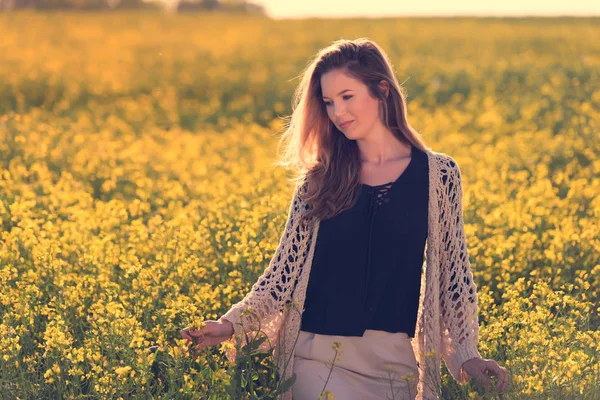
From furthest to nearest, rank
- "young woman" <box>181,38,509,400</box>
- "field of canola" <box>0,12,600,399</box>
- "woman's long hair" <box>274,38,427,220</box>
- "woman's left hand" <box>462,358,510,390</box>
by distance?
1. "field of canola" <box>0,12,600,399</box>
2. "woman's long hair" <box>274,38,427,220</box>
3. "young woman" <box>181,38,509,400</box>
4. "woman's left hand" <box>462,358,510,390</box>

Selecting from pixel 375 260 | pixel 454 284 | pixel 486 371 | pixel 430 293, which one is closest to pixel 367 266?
pixel 375 260

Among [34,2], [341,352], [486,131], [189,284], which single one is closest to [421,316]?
[341,352]

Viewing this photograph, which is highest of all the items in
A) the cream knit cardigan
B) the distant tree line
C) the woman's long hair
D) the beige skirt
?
the distant tree line

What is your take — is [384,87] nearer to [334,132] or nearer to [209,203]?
[334,132]

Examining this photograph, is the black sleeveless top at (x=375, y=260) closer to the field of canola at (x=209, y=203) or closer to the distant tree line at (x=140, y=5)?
the field of canola at (x=209, y=203)

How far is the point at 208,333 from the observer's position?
385cm

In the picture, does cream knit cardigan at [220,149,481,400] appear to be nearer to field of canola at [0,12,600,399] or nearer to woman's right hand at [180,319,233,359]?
woman's right hand at [180,319,233,359]

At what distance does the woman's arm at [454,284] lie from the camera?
13.1 ft

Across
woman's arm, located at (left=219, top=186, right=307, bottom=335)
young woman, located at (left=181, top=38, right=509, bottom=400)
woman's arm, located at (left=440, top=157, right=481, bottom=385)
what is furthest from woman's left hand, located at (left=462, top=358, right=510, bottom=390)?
woman's arm, located at (left=219, top=186, right=307, bottom=335)

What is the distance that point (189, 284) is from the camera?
520 cm

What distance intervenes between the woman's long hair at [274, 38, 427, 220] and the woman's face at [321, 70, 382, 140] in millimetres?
28

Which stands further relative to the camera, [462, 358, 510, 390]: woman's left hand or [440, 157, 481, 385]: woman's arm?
[440, 157, 481, 385]: woman's arm

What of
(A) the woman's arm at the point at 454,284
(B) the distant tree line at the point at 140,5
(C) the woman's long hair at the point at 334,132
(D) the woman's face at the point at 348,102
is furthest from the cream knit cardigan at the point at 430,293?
(B) the distant tree line at the point at 140,5

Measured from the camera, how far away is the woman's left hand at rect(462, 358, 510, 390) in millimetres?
3646
